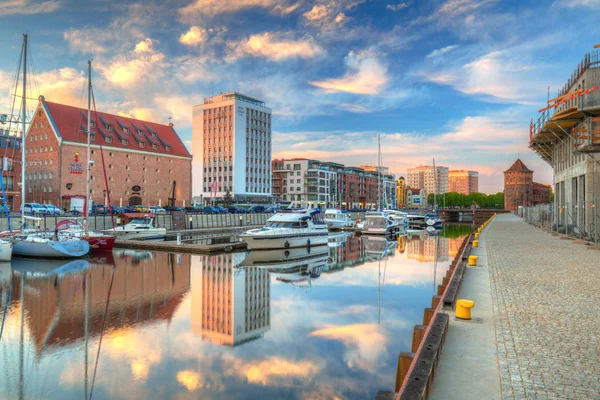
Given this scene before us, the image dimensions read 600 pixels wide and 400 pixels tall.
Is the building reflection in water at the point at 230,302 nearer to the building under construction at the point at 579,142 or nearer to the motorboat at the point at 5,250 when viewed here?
the motorboat at the point at 5,250

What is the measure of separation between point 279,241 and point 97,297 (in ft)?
65.4

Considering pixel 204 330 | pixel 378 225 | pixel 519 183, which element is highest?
pixel 519 183

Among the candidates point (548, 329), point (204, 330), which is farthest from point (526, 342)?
point (204, 330)

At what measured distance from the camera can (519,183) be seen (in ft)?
600

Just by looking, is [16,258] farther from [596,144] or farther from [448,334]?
[596,144]

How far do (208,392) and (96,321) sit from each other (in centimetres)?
830

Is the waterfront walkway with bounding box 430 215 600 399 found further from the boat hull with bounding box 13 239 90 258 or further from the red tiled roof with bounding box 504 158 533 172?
the red tiled roof with bounding box 504 158 533 172

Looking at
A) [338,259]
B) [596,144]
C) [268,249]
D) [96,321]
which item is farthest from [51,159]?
[596,144]

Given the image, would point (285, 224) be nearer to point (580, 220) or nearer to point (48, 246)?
point (48, 246)

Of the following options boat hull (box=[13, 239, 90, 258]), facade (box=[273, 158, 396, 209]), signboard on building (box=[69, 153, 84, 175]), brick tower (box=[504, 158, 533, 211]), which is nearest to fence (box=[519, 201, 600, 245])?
boat hull (box=[13, 239, 90, 258])

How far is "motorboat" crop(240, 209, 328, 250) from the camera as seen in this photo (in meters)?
37.9

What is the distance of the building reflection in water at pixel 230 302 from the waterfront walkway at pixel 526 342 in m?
7.83

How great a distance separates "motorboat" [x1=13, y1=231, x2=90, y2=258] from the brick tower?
186044mm

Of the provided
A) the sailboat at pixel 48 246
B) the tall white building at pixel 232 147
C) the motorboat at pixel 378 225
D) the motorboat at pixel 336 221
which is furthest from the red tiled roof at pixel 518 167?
the sailboat at pixel 48 246
